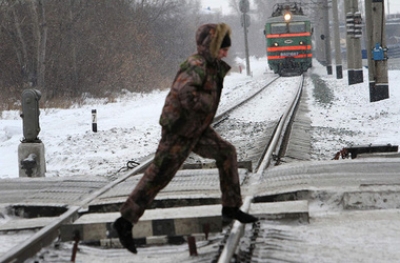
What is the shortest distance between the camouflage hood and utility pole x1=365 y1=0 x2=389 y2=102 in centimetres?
1615

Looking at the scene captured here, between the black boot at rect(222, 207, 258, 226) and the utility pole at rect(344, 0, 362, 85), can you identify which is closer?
the black boot at rect(222, 207, 258, 226)

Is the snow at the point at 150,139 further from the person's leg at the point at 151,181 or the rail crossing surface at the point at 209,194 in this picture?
the person's leg at the point at 151,181

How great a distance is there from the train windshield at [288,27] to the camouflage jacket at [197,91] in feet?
121

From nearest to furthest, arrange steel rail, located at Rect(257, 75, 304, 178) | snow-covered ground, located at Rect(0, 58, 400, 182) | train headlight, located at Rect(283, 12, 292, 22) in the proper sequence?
steel rail, located at Rect(257, 75, 304, 178), snow-covered ground, located at Rect(0, 58, 400, 182), train headlight, located at Rect(283, 12, 292, 22)

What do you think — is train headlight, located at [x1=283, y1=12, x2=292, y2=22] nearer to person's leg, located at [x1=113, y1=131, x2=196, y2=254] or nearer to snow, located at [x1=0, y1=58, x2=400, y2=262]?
snow, located at [x1=0, y1=58, x2=400, y2=262]

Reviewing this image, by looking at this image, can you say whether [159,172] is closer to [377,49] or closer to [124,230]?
[124,230]

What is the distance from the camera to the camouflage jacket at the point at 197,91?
5.05 meters

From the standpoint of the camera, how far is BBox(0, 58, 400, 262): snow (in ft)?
20.3

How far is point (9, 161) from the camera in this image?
13180 mm

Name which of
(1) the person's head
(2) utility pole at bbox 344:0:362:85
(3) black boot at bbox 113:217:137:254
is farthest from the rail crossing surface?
(2) utility pole at bbox 344:0:362:85

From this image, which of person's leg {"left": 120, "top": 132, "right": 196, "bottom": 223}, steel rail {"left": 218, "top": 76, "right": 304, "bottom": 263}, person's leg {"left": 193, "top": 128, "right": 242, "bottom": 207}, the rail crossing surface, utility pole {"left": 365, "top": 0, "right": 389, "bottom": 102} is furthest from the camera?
utility pole {"left": 365, "top": 0, "right": 389, "bottom": 102}

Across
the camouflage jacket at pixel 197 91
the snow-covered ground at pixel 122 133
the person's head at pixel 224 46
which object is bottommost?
the snow-covered ground at pixel 122 133

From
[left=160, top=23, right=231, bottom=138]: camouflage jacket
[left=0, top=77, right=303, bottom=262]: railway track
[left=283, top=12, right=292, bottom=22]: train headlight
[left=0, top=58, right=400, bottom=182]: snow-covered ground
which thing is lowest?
[left=0, top=58, right=400, bottom=182]: snow-covered ground

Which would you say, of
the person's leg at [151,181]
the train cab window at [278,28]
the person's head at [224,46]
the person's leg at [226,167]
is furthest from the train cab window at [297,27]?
the person's leg at [151,181]
